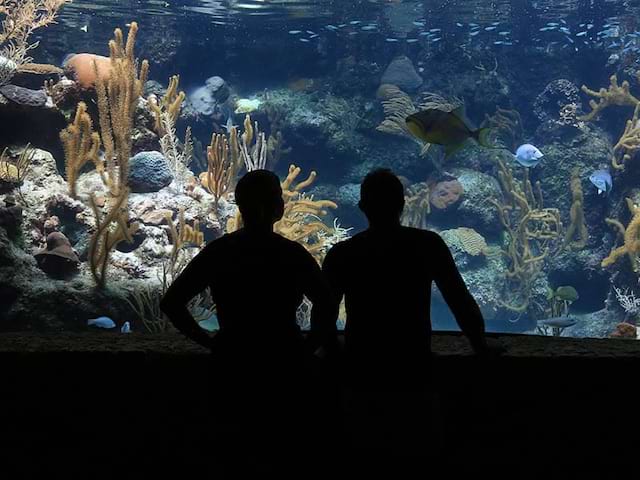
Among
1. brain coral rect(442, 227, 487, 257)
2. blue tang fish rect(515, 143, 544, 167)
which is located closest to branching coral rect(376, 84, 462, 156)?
brain coral rect(442, 227, 487, 257)

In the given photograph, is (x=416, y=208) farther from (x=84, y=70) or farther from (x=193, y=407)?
(x=193, y=407)

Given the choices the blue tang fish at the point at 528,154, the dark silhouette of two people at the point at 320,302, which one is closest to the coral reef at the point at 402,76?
the blue tang fish at the point at 528,154

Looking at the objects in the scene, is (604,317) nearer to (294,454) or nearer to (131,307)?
(131,307)

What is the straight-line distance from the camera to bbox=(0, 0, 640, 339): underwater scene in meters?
7.51

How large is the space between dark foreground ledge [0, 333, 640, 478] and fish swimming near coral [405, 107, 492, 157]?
9.96 ft

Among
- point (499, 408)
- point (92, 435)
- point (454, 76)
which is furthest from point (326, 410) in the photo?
point (454, 76)

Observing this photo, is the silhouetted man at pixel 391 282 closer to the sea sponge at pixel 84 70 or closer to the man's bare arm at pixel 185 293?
the man's bare arm at pixel 185 293

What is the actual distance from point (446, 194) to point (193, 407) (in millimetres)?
13668

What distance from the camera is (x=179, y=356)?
213 centimetres

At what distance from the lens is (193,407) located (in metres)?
2.15

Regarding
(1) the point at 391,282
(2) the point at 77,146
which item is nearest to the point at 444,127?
(1) the point at 391,282

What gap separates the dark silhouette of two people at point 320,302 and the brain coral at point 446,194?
13.4m

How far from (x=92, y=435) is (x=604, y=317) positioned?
12.1 metres

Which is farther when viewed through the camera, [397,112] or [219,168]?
[397,112]
